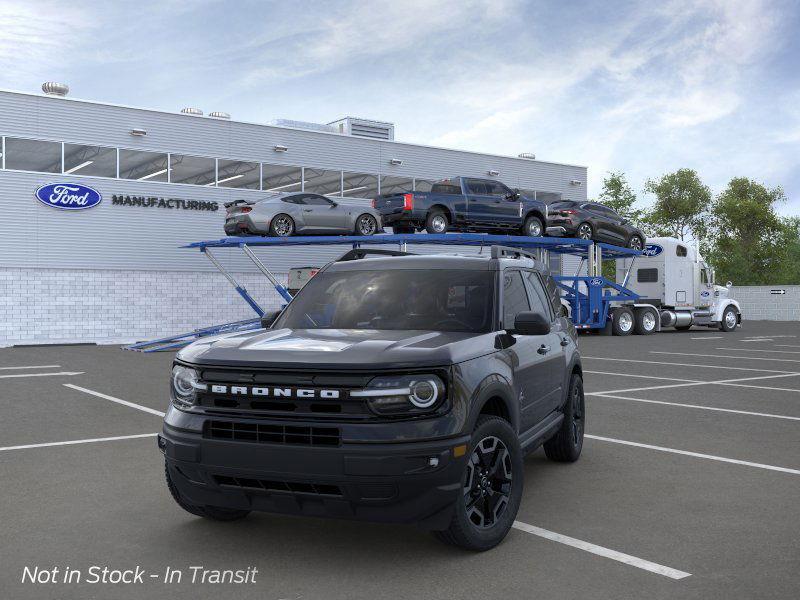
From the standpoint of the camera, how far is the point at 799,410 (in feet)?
33.7

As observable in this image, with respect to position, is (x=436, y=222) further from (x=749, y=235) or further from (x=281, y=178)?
(x=749, y=235)

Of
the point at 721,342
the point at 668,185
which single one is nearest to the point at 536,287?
the point at 721,342

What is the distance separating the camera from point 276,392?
4.36 metres

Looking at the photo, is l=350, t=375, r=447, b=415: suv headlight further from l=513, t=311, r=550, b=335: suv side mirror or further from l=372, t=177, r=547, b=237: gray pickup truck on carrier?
l=372, t=177, r=547, b=237: gray pickup truck on carrier

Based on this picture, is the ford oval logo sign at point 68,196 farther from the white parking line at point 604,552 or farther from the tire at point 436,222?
the white parking line at point 604,552

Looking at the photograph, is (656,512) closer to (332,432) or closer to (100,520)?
(332,432)

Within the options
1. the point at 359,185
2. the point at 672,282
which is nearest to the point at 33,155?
the point at 359,185

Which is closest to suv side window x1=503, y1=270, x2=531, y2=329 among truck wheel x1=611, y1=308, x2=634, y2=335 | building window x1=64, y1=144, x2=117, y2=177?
building window x1=64, y1=144, x2=117, y2=177

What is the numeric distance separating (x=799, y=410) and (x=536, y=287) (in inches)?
216

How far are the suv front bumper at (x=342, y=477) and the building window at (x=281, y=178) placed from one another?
2728cm

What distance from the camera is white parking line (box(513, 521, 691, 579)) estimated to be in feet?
14.2

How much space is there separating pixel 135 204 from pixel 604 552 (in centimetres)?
2596

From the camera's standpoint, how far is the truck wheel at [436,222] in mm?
23781

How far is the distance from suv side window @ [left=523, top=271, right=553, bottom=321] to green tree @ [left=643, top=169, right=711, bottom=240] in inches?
2652
